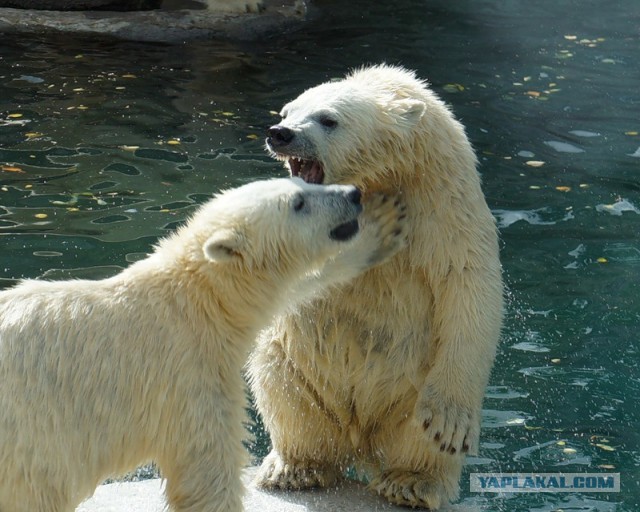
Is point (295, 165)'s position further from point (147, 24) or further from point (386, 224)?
point (147, 24)

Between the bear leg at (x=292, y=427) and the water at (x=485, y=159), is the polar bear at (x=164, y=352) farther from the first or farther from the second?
the water at (x=485, y=159)

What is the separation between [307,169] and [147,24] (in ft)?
28.2

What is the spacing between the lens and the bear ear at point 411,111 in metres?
4.87

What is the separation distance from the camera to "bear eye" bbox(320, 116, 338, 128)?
4883mm

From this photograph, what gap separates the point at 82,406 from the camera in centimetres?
412

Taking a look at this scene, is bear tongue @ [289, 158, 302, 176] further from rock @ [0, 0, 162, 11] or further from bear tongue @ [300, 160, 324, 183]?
rock @ [0, 0, 162, 11]

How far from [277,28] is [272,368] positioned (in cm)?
902

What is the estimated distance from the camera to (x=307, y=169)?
4.99 m

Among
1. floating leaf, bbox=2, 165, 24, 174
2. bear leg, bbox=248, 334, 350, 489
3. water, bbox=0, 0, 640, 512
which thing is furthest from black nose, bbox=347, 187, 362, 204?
floating leaf, bbox=2, 165, 24, 174

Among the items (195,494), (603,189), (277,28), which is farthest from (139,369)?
(277,28)

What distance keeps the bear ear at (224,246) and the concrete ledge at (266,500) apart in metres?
1.35

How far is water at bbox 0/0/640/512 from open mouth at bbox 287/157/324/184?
74.0 inches

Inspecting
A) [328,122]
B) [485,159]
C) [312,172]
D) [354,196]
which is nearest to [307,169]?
[312,172]

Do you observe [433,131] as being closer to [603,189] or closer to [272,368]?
[272,368]
